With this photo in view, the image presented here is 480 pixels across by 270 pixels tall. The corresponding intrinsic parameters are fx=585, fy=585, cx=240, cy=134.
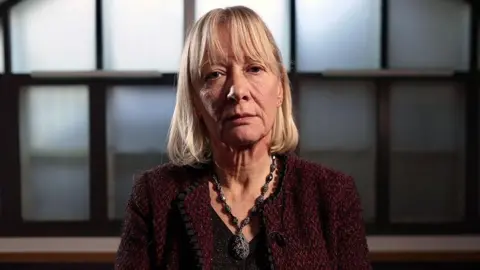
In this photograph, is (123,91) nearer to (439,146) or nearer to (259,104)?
(439,146)

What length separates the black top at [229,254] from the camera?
87cm

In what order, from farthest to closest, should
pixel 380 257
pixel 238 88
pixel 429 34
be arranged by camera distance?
pixel 429 34, pixel 380 257, pixel 238 88

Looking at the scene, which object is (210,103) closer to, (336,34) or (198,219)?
(198,219)

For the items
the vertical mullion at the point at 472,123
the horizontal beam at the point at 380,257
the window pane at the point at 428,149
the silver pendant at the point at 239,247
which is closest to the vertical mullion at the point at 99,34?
the horizontal beam at the point at 380,257

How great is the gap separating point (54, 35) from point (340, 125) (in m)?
1.31

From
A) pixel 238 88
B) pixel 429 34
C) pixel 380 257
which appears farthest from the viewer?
pixel 429 34

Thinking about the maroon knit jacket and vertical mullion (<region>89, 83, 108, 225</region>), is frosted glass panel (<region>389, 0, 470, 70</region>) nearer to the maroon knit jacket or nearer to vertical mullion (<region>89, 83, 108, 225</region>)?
vertical mullion (<region>89, 83, 108, 225</region>)

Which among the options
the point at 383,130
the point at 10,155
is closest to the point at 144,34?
the point at 10,155

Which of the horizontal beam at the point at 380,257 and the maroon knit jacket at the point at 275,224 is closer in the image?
A: the maroon knit jacket at the point at 275,224

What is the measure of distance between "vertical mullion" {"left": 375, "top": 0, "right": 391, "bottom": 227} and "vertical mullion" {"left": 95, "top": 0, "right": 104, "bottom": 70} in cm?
120

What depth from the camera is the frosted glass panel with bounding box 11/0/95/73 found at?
2555 mm

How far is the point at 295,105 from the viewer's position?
8.29 feet

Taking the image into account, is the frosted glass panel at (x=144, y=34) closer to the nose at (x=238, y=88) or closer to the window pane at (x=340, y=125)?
the window pane at (x=340, y=125)

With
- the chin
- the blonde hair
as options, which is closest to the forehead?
the blonde hair
